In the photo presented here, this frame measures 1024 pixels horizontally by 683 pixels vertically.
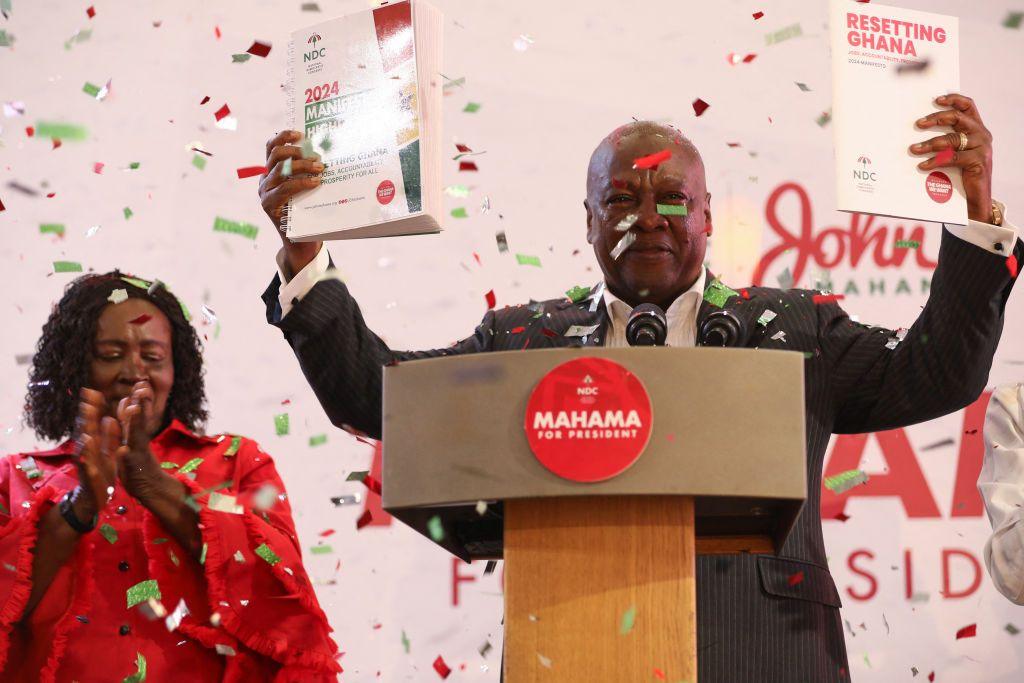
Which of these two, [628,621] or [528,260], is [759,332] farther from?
[528,260]

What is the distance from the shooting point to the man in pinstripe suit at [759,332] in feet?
5.89

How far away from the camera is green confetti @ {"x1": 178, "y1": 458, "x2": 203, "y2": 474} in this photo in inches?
98.4

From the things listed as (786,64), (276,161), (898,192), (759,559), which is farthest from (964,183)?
(786,64)

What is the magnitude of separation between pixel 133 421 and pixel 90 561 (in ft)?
1.21

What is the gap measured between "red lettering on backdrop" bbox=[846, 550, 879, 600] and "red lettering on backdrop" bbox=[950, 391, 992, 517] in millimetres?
243

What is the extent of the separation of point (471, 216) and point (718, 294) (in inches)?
44.5

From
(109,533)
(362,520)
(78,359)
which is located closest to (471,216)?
(362,520)

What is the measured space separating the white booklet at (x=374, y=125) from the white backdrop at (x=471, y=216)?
1.28 metres

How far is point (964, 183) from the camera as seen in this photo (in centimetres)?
176

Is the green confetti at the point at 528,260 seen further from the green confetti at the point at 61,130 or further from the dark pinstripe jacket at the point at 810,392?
the green confetti at the point at 61,130

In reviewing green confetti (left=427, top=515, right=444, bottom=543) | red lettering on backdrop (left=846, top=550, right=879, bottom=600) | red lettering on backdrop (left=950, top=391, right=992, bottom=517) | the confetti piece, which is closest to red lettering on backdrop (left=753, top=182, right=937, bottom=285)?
red lettering on backdrop (left=950, top=391, right=992, bottom=517)

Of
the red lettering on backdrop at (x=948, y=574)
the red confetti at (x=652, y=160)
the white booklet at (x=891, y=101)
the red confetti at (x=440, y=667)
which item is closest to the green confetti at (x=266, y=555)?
the red confetti at (x=440, y=667)

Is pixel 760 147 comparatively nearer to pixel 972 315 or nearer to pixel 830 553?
pixel 830 553

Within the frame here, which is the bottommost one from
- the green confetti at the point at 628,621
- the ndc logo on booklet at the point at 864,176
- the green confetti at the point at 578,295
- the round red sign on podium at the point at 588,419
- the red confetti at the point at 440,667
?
the red confetti at the point at 440,667
